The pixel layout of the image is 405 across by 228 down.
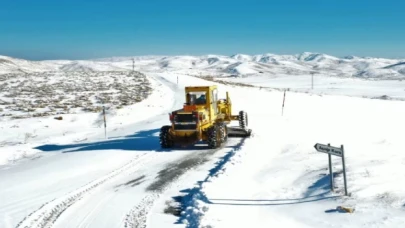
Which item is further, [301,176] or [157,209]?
[301,176]

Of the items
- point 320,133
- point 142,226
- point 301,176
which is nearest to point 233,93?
point 320,133

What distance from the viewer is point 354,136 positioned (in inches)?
740

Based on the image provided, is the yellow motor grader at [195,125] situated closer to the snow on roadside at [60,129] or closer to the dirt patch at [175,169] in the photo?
the dirt patch at [175,169]

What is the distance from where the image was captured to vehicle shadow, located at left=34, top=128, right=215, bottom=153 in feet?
60.8

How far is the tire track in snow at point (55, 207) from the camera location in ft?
Result: 31.0

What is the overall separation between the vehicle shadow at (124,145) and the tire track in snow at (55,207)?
4.90m

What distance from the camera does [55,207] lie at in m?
10.5

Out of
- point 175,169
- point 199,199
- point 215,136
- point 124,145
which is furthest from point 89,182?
point 124,145

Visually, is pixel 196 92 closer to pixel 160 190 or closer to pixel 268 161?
pixel 268 161

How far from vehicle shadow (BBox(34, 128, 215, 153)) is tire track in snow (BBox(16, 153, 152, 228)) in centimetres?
490

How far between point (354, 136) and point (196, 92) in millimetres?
7120

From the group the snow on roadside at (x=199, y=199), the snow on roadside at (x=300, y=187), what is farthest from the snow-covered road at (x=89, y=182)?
the snow on roadside at (x=300, y=187)

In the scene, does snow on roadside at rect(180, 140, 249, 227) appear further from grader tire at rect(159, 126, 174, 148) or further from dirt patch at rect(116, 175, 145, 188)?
grader tire at rect(159, 126, 174, 148)

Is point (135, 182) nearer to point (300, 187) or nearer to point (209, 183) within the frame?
point (209, 183)
